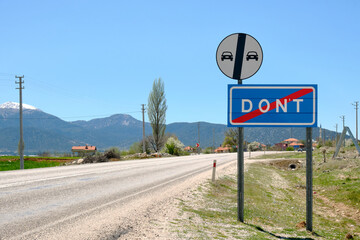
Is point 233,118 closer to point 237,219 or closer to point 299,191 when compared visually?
point 237,219

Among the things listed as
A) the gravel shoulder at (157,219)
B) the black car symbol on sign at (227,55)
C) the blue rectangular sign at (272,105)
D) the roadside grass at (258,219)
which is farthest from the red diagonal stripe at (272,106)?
the gravel shoulder at (157,219)

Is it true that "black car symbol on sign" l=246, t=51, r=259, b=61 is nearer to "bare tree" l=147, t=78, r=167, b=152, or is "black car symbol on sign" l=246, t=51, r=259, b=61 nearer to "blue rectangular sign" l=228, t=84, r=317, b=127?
"blue rectangular sign" l=228, t=84, r=317, b=127

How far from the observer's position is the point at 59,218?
22.0 feet

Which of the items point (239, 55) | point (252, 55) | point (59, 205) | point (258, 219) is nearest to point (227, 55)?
point (239, 55)

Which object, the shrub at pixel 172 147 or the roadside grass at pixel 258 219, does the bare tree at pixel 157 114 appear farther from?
the roadside grass at pixel 258 219

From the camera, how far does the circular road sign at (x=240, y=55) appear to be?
6.64 metres

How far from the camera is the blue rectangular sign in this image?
6.68 metres

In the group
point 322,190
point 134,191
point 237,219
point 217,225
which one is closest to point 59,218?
point 217,225

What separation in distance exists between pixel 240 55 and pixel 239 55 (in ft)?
0.06

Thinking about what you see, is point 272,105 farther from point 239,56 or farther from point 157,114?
point 157,114

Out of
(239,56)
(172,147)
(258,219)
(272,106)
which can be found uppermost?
(239,56)

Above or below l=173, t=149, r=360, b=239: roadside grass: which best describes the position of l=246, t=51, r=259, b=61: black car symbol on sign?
above

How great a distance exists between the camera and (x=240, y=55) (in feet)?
21.9

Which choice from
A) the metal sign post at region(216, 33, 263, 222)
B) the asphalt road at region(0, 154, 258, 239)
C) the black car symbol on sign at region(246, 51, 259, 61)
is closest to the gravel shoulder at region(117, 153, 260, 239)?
the asphalt road at region(0, 154, 258, 239)
